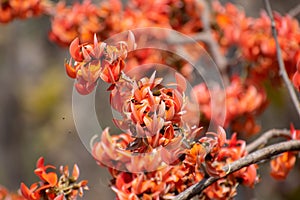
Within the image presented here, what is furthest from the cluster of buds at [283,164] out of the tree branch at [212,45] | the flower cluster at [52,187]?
the tree branch at [212,45]

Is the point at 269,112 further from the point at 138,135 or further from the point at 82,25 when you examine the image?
the point at 138,135

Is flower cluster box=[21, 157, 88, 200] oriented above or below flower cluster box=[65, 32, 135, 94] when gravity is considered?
below

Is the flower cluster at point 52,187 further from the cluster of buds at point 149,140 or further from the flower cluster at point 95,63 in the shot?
the flower cluster at point 95,63

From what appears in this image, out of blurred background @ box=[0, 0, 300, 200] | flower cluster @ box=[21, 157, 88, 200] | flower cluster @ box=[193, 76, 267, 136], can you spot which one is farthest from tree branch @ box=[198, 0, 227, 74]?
blurred background @ box=[0, 0, 300, 200]

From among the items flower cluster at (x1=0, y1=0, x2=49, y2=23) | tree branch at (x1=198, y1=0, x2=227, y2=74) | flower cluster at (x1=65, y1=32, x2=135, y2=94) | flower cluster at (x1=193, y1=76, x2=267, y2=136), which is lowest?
flower cluster at (x1=193, y1=76, x2=267, y2=136)

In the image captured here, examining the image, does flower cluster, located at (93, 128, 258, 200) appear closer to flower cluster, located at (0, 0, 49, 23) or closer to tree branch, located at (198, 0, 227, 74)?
tree branch, located at (198, 0, 227, 74)
